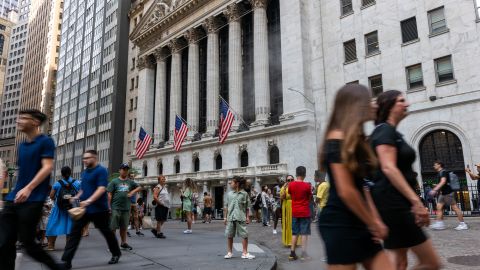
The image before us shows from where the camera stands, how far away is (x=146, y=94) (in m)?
49.2

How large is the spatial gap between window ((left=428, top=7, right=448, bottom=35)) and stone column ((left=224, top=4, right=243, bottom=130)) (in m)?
17.3

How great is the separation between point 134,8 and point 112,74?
11331 millimetres

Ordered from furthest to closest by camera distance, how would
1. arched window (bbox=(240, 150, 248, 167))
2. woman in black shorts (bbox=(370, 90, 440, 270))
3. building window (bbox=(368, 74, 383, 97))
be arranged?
1. arched window (bbox=(240, 150, 248, 167))
2. building window (bbox=(368, 74, 383, 97))
3. woman in black shorts (bbox=(370, 90, 440, 270))

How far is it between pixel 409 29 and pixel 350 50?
444cm

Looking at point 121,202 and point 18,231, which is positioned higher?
point 121,202

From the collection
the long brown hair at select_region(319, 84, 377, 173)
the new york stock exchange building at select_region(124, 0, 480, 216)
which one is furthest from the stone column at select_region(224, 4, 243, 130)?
the long brown hair at select_region(319, 84, 377, 173)

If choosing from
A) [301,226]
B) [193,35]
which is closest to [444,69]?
[301,226]

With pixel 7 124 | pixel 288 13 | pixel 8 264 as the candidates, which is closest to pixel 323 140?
pixel 8 264

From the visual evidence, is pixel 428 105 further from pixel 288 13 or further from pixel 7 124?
pixel 7 124

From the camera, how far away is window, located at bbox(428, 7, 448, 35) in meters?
23.1

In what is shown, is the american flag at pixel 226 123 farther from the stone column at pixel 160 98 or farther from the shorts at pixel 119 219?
the stone column at pixel 160 98

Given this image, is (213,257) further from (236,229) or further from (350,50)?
(350,50)

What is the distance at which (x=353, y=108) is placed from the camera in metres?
2.74

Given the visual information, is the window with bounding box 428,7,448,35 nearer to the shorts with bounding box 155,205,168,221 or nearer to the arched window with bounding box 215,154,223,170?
the shorts with bounding box 155,205,168,221
